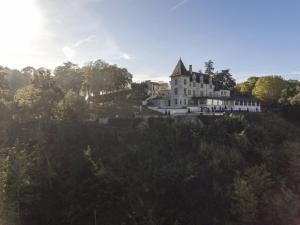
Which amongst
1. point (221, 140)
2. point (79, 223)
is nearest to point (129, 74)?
point (221, 140)

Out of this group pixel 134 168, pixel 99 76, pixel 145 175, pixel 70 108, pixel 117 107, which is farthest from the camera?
pixel 99 76

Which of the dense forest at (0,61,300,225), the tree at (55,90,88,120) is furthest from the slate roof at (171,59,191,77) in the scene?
the tree at (55,90,88,120)

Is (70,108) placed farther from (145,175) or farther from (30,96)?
(145,175)

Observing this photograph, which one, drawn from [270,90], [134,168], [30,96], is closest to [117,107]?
[30,96]

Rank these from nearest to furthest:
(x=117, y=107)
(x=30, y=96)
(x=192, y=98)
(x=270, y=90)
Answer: (x=30, y=96) < (x=117, y=107) < (x=192, y=98) < (x=270, y=90)

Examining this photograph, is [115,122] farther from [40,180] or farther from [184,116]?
[40,180]

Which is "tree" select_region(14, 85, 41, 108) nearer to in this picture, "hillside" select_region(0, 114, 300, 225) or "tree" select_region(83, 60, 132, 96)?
"hillside" select_region(0, 114, 300, 225)
